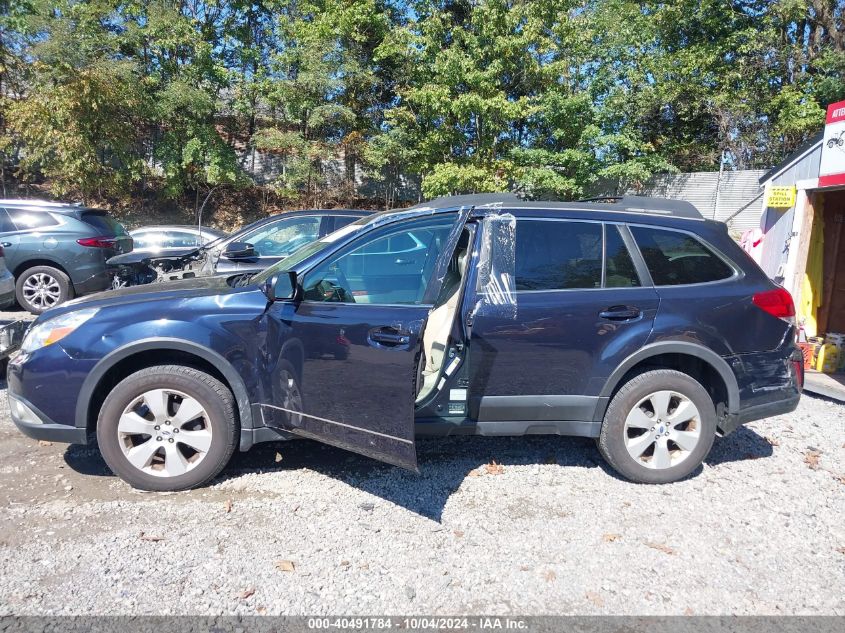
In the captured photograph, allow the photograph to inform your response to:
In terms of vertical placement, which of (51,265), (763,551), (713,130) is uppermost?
(713,130)

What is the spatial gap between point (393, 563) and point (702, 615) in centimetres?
148

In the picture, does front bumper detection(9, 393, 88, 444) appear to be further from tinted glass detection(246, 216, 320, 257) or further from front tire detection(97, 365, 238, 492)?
tinted glass detection(246, 216, 320, 257)

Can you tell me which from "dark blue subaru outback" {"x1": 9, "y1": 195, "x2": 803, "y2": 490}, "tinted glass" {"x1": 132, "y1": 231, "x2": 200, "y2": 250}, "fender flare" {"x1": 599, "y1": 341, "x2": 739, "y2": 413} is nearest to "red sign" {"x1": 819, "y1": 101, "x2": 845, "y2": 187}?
"dark blue subaru outback" {"x1": 9, "y1": 195, "x2": 803, "y2": 490}

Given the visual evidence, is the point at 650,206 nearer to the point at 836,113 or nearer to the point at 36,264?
the point at 836,113

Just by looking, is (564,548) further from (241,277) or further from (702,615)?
(241,277)

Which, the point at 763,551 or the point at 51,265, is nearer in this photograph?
the point at 763,551

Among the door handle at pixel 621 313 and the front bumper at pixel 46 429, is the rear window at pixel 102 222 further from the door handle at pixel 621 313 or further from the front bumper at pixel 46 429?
the door handle at pixel 621 313

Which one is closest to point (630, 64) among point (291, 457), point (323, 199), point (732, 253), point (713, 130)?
point (713, 130)

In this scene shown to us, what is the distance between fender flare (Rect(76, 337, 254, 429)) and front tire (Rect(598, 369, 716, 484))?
94.0 inches

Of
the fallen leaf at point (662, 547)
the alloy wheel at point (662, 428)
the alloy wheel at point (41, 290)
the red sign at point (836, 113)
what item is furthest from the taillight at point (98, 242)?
the red sign at point (836, 113)

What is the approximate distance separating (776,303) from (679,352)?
2.66ft

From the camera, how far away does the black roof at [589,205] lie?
3.91 m

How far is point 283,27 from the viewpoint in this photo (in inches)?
711

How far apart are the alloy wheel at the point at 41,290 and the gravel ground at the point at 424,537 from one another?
5.01 m
